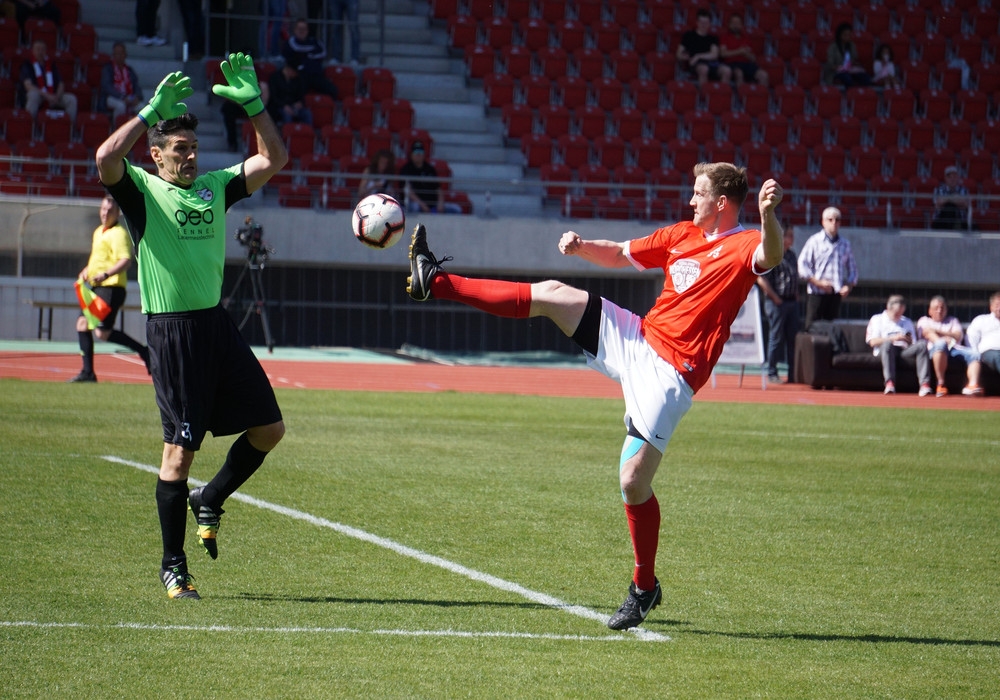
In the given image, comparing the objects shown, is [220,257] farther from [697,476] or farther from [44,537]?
[697,476]

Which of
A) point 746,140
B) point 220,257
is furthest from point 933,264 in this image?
point 220,257

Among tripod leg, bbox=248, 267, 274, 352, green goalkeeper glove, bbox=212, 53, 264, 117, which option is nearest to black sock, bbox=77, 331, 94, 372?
tripod leg, bbox=248, 267, 274, 352

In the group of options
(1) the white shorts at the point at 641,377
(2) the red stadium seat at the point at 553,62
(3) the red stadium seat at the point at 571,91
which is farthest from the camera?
(2) the red stadium seat at the point at 553,62

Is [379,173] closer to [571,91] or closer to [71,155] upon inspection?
[71,155]

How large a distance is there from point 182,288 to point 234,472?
0.95 meters

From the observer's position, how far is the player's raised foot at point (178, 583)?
510 centimetres

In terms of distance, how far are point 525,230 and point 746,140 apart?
5.93 metres

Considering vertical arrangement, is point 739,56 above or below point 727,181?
above

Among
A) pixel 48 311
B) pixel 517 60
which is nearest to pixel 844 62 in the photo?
pixel 517 60

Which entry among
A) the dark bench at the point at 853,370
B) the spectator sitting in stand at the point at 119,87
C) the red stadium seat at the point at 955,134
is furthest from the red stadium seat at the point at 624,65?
the dark bench at the point at 853,370

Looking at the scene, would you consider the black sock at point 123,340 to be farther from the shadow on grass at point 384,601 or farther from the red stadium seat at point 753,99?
the red stadium seat at point 753,99

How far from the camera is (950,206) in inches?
906

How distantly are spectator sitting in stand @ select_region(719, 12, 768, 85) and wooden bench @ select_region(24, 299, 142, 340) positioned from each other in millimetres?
13936

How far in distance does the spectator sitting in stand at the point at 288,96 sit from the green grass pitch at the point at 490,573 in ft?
41.4
